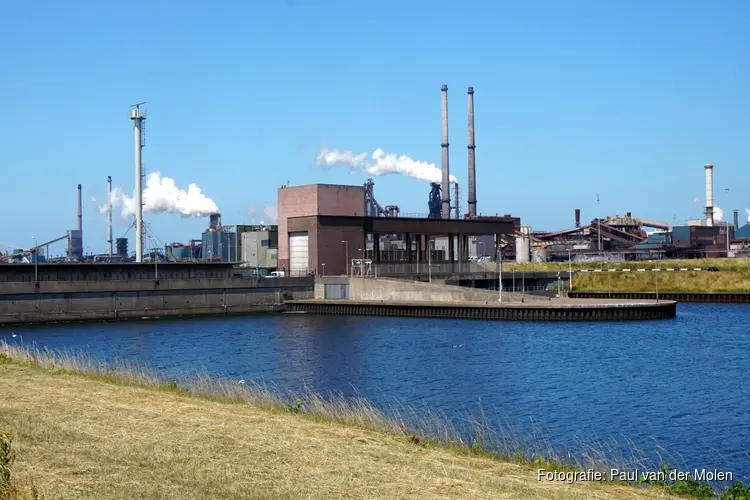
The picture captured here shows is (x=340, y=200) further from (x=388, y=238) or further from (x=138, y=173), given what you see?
(x=388, y=238)

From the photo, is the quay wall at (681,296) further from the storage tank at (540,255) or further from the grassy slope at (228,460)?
the grassy slope at (228,460)

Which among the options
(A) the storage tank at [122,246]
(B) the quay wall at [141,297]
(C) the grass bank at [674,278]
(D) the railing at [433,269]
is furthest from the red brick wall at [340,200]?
(A) the storage tank at [122,246]

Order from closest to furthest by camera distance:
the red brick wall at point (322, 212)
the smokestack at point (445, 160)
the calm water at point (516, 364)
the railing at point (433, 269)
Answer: the calm water at point (516, 364) → the red brick wall at point (322, 212) → the railing at point (433, 269) → the smokestack at point (445, 160)

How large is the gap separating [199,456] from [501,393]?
24122 millimetres

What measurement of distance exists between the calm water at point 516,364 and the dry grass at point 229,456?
34.2 feet

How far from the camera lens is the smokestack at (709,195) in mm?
161500

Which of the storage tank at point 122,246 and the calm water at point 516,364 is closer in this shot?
the calm water at point 516,364

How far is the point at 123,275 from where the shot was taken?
269 feet

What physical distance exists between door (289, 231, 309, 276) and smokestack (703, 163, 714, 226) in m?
97.5

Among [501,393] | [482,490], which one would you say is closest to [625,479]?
[482,490]

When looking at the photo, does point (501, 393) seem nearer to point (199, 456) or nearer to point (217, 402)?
point (217, 402)

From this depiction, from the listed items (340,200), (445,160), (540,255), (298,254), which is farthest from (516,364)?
(540,255)

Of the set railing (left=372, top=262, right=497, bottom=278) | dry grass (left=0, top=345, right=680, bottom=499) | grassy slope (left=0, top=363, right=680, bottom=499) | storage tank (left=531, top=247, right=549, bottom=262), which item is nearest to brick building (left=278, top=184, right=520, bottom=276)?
railing (left=372, top=262, right=497, bottom=278)

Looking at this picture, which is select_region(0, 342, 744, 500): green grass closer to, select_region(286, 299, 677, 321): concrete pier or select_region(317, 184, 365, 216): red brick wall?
select_region(286, 299, 677, 321): concrete pier
